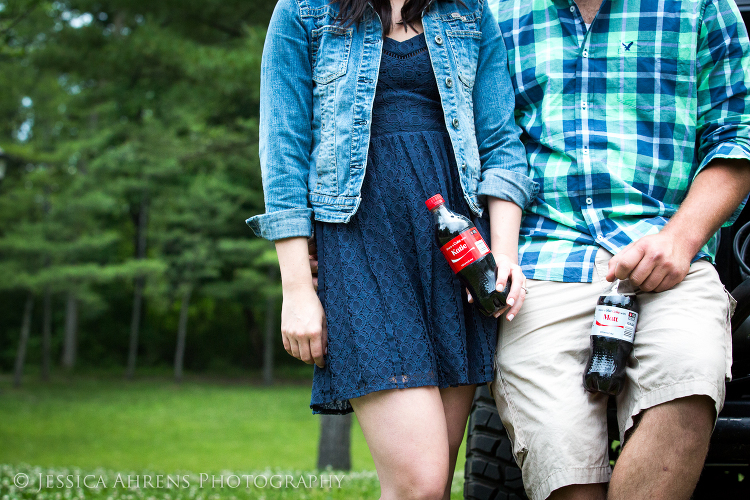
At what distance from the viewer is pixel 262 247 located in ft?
69.5

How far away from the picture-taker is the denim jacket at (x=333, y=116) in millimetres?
1981

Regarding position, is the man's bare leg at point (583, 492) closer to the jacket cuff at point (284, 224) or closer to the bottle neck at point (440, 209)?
the bottle neck at point (440, 209)

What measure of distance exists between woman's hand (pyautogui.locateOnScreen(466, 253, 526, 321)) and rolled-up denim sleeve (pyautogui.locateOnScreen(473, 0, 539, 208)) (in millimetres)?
210

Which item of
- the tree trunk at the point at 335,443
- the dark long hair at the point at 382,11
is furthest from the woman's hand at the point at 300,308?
the tree trunk at the point at 335,443

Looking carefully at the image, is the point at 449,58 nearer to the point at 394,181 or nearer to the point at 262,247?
the point at 394,181

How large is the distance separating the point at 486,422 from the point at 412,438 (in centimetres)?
107

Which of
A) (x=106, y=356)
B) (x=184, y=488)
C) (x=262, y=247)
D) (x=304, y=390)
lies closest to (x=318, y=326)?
(x=184, y=488)

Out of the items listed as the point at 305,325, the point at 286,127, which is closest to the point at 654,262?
the point at 305,325

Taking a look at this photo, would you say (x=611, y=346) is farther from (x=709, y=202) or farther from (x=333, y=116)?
(x=333, y=116)

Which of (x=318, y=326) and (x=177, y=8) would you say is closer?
(x=318, y=326)

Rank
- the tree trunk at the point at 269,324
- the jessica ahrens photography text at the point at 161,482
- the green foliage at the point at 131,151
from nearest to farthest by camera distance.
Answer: the jessica ahrens photography text at the point at 161,482, the green foliage at the point at 131,151, the tree trunk at the point at 269,324

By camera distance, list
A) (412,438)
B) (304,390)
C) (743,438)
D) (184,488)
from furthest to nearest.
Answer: (304,390)
(184,488)
(743,438)
(412,438)

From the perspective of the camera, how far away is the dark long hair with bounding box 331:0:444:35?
202 cm

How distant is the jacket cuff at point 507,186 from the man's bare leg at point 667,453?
A: 71 centimetres
